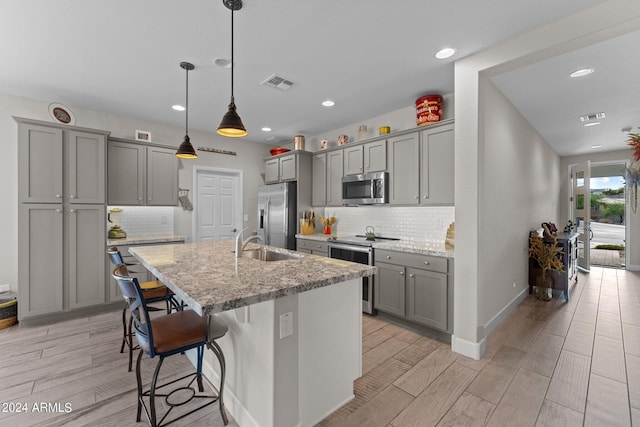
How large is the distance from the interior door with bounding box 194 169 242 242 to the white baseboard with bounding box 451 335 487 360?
412 cm

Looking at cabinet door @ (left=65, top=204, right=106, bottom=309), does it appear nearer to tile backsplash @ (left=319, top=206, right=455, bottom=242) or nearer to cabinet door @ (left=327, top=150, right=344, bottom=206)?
cabinet door @ (left=327, top=150, right=344, bottom=206)

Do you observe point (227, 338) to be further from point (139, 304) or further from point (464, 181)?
point (464, 181)

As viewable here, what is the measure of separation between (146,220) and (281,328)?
3.98m

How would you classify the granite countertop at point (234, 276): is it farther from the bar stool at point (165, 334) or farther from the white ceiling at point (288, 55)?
the white ceiling at point (288, 55)

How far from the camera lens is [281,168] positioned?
5.12 metres

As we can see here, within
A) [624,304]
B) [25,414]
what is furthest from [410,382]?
[624,304]

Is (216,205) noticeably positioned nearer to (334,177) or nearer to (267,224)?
(267,224)

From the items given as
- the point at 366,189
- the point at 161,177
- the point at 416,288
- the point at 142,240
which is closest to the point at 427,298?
the point at 416,288

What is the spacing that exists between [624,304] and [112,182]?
23.9ft

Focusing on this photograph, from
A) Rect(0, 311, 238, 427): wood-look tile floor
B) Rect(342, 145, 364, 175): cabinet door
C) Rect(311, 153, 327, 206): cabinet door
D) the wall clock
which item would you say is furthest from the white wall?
Rect(342, 145, 364, 175): cabinet door

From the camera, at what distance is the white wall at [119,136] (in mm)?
3494

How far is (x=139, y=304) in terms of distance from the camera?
1.47m

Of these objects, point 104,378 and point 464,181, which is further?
point 464,181

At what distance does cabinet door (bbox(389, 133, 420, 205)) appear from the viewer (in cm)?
344
